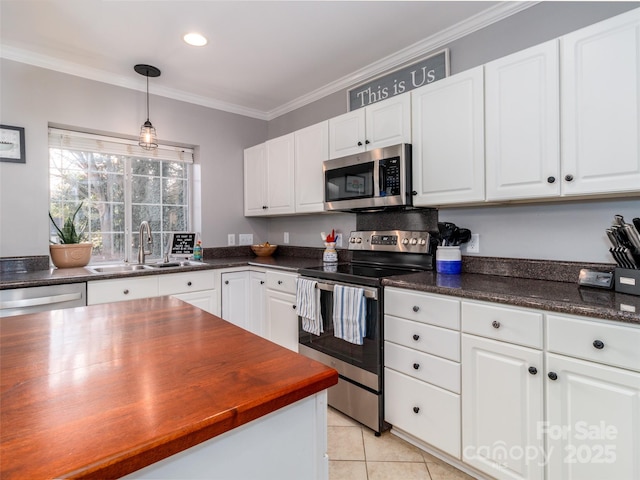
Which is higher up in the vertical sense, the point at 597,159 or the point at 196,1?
the point at 196,1

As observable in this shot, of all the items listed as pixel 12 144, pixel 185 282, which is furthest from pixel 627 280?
pixel 12 144

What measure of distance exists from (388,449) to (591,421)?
100 cm

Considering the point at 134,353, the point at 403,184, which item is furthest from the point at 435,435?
the point at 134,353

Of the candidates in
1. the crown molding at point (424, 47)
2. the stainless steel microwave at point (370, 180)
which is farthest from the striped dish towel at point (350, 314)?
the crown molding at point (424, 47)

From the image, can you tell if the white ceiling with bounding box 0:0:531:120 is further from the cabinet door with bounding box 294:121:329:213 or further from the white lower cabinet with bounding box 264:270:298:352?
the white lower cabinet with bounding box 264:270:298:352

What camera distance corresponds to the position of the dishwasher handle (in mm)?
1967

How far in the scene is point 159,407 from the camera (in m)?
0.59

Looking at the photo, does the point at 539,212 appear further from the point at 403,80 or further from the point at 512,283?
the point at 403,80

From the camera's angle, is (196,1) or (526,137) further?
(196,1)

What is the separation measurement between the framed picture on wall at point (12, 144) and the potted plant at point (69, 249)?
48 cm

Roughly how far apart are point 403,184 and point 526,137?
687 mm

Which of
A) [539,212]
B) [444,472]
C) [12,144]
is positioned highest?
[12,144]

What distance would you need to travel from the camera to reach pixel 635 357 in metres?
1.13

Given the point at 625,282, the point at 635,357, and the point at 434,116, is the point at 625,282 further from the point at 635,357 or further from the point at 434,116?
the point at 434,116
